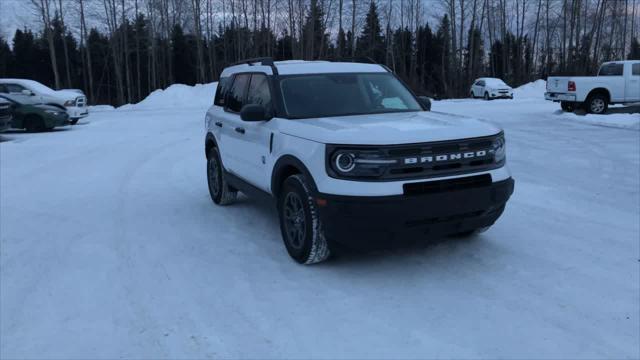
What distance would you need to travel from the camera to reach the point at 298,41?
52562mm

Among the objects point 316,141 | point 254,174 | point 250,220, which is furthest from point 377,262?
point 250,220

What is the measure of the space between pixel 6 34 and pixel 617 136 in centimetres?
6529

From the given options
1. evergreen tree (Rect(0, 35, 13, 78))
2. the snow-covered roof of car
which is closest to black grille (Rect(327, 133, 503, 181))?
the snow-covered roof of car

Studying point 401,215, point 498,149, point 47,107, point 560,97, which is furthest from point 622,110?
point 47,107

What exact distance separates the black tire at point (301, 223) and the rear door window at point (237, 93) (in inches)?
69.4

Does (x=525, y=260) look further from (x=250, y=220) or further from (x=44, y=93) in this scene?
(x=44, y=93)

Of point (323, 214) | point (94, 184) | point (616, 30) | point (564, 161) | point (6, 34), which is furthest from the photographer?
point (6, 34)

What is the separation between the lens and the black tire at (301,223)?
4938 mm

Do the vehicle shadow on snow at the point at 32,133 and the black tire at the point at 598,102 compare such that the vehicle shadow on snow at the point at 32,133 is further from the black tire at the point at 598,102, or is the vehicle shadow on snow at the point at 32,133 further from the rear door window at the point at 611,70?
the rear door window at the point at 611,70

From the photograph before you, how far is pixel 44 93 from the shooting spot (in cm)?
2178

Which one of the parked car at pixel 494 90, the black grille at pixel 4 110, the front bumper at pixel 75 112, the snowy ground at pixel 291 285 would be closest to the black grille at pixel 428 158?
the snowy ground at pixel 291 285

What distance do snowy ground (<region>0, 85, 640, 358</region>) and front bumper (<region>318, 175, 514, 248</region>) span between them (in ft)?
1.36

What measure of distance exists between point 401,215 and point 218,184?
3.76 meters

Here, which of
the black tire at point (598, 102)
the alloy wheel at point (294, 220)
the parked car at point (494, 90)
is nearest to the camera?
the alloy wheel at point (294, 220)
